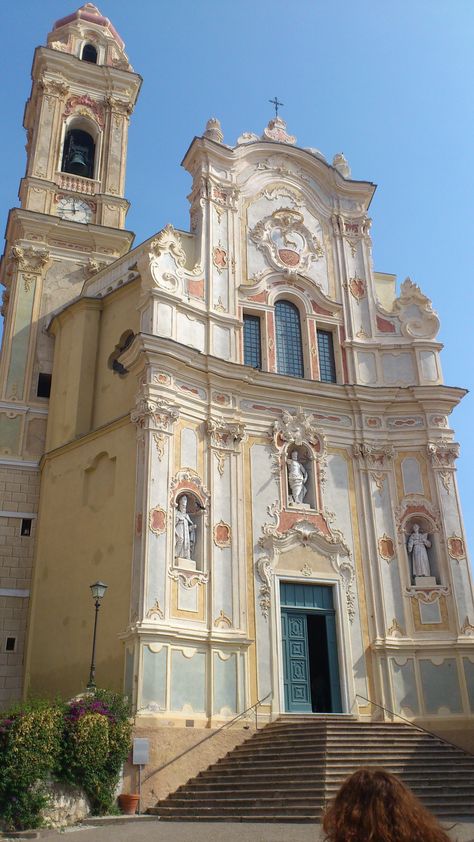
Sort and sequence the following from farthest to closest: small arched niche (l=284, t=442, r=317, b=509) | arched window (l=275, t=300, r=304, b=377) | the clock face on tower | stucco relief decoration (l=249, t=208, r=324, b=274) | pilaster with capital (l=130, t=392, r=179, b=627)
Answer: the clock face on tower → stucco relief decoration (l=249, t=208, r=324, b=274) → arched window (l=275, t=300, r=304, b=377) → small arched niche (l=284, t=442, r=317, b=509) → pilaster with capital (l=130, t=392, r=179, b=627)

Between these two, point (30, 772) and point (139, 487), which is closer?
point (30, 772)

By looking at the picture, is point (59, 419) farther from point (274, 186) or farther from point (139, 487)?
point (274, 186)

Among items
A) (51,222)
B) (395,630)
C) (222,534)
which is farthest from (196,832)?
(51,222)

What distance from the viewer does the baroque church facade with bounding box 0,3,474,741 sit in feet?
61.2

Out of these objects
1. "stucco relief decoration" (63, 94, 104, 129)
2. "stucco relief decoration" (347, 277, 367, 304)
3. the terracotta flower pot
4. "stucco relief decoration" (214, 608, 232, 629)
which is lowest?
the terracotta flower pot

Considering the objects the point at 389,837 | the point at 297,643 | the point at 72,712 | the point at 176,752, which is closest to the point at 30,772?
the point at 72,712

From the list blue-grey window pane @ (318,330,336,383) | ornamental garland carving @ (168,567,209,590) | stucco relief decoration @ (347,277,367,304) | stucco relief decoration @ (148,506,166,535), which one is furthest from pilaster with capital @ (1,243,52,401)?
stucco relief decoration @ (347,277,367,304)

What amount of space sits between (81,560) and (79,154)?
1661 cm

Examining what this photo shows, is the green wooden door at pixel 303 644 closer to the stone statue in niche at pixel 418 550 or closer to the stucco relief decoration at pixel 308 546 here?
the stucco relief decoration at pixel 308 546

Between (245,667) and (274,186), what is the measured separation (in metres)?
15.0

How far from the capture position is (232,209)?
24.4m

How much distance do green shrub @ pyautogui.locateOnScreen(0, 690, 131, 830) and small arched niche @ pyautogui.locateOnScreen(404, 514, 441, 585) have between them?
8952 millimetres

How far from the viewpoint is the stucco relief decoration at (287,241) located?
24.5 m

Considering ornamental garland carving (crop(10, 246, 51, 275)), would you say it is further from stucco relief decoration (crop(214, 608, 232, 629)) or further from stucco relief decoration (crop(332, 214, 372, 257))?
stucco relief decoration (crop(214, 608, 232, 629))
